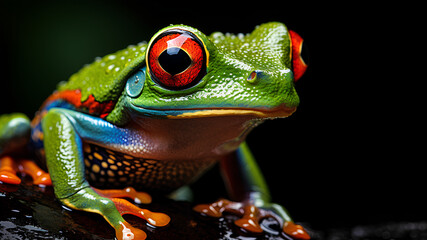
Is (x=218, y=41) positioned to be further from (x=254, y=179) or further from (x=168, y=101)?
(x=254, y=179)

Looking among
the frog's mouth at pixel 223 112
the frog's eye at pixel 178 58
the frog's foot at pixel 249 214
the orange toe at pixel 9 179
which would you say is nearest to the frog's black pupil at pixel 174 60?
the frog's eye at pixel 178 58

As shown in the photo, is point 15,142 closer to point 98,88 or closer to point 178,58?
point 98,88

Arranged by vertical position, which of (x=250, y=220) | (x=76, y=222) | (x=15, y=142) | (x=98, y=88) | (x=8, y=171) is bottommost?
(x=76, y=222)

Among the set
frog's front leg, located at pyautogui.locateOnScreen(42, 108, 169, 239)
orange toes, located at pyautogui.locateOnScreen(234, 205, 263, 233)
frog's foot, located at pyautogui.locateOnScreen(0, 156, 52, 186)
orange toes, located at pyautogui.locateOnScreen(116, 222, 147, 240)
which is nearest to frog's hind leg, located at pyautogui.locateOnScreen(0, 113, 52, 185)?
frog's foot, located at pyautogui.locateOnScreen(0, 156, 52, 186)

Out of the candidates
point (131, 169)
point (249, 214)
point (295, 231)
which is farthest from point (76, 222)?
point (295, 231)

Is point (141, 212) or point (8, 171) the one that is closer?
point (141, 212)

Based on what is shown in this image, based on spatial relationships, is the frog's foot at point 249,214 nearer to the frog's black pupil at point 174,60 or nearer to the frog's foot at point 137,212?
the frog's foot at point 137,212

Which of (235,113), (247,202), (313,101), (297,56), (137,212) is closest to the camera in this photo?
(235,113)
